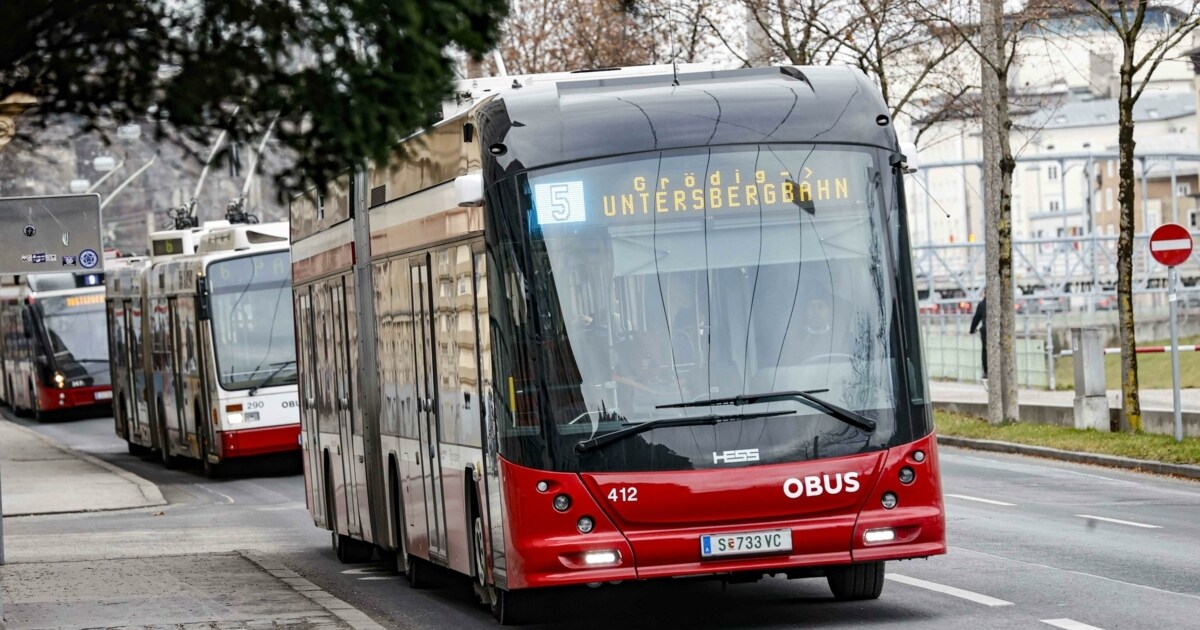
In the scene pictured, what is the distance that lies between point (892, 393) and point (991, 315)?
20716mm

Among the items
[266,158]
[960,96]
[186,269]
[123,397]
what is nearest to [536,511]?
[266,158]

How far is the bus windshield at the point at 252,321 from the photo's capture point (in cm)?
2902

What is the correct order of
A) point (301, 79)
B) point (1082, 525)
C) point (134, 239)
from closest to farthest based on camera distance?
point (301, 79), point (1082, 525), point (134, 239)

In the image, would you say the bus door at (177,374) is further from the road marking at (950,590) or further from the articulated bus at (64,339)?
the road marking at (950,590)

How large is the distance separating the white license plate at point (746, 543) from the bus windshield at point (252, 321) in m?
18.5

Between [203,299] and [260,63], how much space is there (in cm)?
2242

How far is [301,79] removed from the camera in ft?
24.6

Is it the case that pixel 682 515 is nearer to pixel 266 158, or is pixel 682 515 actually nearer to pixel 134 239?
pixel 266 158

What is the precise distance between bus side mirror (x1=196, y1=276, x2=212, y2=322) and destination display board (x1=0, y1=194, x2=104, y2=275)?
10296mm

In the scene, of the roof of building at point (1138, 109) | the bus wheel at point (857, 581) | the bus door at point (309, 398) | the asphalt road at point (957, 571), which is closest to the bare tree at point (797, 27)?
the asphalt road at point (957, 571)

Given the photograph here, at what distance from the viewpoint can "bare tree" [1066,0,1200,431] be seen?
1007 inches

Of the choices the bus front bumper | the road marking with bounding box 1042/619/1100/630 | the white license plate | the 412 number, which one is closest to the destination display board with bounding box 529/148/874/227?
the 412 number

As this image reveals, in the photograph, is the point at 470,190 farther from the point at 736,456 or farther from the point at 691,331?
the point at 736,456

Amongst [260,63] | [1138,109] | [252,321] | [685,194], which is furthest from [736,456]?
[1138,109]
